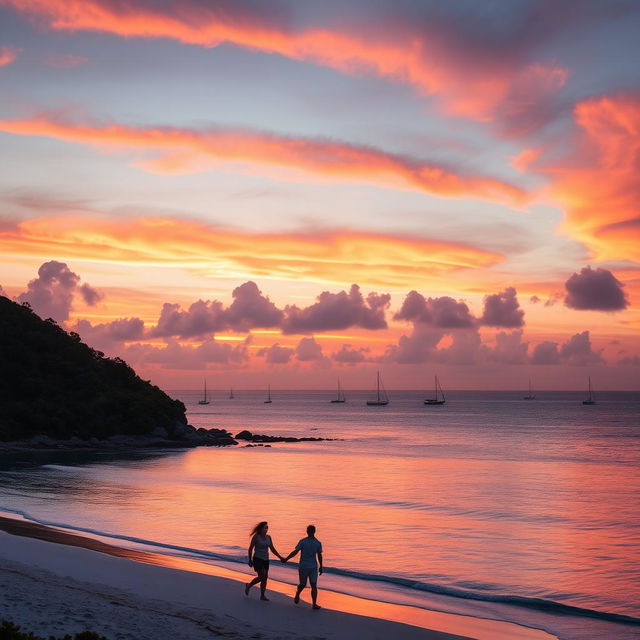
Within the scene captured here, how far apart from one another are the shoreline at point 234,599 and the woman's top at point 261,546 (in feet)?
5.10

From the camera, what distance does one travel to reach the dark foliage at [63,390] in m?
97.7

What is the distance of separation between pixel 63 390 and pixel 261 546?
93.0m

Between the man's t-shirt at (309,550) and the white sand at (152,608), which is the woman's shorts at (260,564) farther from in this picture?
the man's t-shirt at (309,550)

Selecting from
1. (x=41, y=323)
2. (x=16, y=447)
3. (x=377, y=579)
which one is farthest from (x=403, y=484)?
(x=41, y=323)

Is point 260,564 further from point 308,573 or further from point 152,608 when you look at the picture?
point 152,608

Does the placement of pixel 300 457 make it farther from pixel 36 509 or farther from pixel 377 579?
pixel 377 579

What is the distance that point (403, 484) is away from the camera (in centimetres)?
6116

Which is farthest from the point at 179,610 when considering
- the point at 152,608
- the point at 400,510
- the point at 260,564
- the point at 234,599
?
the point at 400,510

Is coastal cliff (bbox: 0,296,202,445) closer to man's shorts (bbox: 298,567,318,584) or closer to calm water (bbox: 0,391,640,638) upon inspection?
calm water (bbox: 0,391,640,638)

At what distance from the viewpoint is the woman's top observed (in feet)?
67.5

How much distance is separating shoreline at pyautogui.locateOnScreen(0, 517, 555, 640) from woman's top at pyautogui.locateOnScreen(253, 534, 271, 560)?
1556mm

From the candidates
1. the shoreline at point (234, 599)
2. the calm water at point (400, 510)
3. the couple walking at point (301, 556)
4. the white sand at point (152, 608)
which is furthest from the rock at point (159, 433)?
the couple walking at point (301, 556)

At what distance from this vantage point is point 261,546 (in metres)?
20.7

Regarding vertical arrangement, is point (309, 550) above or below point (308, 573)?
above
